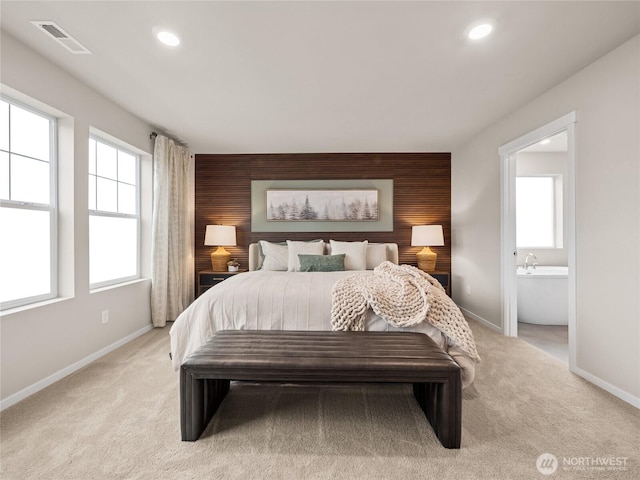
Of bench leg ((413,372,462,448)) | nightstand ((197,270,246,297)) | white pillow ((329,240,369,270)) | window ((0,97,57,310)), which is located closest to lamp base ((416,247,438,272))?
white pillow ((329,240,369,270))

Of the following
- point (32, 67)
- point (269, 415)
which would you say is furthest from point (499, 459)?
point (32, 67)

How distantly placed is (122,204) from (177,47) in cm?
200

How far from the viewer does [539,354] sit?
281 centimetres

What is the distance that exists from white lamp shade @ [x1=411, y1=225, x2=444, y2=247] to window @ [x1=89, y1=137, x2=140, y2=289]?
3.63 m

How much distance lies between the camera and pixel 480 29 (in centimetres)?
188

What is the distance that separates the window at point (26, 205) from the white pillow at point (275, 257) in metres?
2.18

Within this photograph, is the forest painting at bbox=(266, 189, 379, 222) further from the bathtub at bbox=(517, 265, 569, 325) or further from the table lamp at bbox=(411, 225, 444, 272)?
the bathtub at bbox=(517, 265, 569, 325)

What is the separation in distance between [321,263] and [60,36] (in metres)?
2.90

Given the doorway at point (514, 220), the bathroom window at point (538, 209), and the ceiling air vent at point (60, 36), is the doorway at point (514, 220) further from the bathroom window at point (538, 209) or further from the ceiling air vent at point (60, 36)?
the ceiling air vent at point (60, 36)

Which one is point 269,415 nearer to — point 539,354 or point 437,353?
point 437,353

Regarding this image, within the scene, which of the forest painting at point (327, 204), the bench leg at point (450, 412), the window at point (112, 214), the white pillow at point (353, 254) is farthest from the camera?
the forest painting at point (327, 204)

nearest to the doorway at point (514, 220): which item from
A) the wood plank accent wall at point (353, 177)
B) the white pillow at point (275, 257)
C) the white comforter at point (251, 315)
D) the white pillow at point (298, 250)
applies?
the wood plank accent wall at point (353, 177)

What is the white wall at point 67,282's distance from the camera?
79.7 inches

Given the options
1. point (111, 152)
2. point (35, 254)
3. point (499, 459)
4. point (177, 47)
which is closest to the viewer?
point (499, 459)
